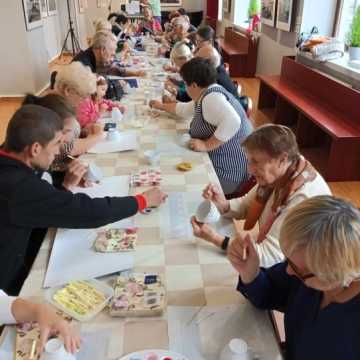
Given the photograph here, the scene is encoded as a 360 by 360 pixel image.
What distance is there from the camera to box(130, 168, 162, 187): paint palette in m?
1.65

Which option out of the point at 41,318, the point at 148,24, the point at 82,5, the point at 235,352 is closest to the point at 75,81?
the point at 41,318

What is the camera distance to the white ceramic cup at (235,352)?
0.79 meters

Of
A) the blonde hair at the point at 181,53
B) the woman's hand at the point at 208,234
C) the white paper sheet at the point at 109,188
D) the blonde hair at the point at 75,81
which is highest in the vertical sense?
the blonde hair at the point at 75,81

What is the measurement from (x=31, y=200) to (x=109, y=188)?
1.63 feet

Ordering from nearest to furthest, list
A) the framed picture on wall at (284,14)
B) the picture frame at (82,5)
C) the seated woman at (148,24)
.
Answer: the framed picture on wall at (284,14) → the seated woman at (148,24) → the picture frame at (82,5)

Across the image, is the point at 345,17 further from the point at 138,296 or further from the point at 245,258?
the point at 138,296

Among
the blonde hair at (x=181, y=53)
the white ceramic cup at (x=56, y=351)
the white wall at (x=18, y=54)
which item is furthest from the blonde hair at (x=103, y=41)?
the white ceramic cup at (x=56, y=351)

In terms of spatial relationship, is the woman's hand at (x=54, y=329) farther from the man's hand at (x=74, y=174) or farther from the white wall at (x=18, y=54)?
the white wall at (x=18, y=54)

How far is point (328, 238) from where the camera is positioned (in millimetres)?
722

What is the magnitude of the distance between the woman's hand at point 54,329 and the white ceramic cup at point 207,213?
0.57 m

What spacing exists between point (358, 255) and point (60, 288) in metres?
0.76

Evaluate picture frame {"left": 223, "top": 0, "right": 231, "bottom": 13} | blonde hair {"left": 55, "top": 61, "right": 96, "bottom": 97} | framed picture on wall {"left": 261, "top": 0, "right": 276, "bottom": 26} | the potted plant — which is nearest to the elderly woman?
blonde hair {"left": 55, "top": 61, "right": 96, "bottom": 97}

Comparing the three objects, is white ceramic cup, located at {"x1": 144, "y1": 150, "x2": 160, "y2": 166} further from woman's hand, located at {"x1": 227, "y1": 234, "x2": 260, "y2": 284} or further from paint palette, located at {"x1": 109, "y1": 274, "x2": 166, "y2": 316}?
woman's hand, located at {"x1": 227, "y1": 234, "x2": 260, "y2": 284}

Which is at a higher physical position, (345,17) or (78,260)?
(345,17)
